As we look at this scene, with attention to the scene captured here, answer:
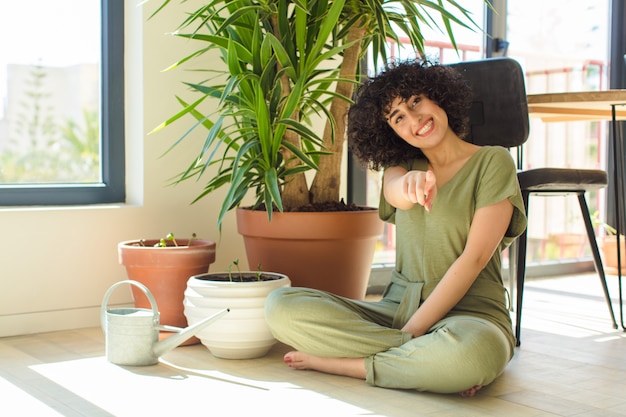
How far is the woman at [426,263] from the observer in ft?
6.52

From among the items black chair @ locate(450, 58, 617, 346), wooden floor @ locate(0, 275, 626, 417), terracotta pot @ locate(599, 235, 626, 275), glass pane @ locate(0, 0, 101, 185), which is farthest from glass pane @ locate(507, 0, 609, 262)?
glass pane @ locate(0, 0, 101, 185)

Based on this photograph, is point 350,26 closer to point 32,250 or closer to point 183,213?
point 183,213

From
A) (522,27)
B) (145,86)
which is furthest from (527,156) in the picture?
(145,86)

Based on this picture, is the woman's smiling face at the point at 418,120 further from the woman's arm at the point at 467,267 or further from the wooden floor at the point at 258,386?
the wooden floor at the point at 258,386

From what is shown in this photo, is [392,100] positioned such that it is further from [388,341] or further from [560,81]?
[560,81]

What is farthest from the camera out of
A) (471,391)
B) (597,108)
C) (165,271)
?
(597,108)

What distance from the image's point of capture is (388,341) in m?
2.09

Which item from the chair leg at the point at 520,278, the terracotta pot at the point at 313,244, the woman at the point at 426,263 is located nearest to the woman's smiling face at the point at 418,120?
the woman at the point at 426,263

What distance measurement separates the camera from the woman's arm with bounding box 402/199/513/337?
211 centimetres

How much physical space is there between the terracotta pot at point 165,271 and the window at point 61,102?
504 millimetres

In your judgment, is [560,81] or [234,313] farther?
[560,81]

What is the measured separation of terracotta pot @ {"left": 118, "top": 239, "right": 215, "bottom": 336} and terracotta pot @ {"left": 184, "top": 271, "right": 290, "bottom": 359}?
20cm

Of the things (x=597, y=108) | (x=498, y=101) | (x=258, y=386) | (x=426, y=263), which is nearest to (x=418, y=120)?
(x=426, y=263)

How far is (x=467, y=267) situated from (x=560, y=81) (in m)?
2.68
